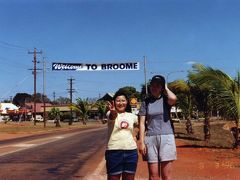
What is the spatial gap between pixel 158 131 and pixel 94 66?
44.5 m

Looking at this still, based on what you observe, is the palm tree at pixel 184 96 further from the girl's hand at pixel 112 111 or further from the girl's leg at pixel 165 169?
the girl's hand at pixel 112 111

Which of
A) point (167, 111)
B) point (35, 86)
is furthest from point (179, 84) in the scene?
point (35, 86)

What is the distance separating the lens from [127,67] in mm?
52375

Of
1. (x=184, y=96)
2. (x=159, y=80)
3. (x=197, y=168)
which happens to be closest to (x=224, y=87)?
(x=197, y=168)

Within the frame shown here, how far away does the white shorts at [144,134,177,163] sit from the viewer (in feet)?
23.4

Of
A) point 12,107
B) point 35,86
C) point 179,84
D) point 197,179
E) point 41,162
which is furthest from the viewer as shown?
point 12,107

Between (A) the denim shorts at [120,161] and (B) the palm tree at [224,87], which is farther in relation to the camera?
(B) the palm tree at [224,87]

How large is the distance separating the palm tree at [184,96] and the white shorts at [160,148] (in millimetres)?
22530

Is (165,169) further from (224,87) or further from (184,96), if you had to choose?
(184,96)

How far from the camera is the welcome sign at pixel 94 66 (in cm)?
5153

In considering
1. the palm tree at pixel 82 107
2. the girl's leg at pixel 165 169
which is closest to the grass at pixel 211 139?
the girl's leg at pixel 165 169

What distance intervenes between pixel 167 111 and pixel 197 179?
415 centimetres

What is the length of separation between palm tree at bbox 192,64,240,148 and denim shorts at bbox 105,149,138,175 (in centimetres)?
1239

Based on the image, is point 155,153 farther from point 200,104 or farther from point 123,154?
point 200,104
